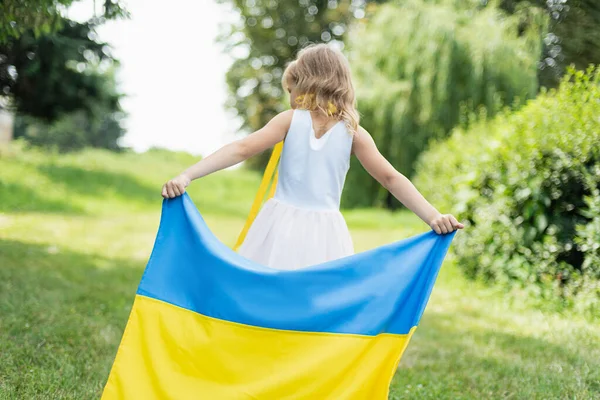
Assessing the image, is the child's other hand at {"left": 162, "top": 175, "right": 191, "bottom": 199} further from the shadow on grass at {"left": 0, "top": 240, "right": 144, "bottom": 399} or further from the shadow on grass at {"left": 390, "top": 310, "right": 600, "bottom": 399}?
the shadow on grass at {"left": 390, "top": 310, "right": 600, "bottom": 399}

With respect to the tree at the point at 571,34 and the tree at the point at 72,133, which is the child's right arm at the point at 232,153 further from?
the tree at the point at 72,133

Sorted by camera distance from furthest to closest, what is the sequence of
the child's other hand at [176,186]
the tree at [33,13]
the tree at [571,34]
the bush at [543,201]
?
the tree at [571,34], the bush at [543,201], the tree at [33,13], the child's other hand at [176,186]

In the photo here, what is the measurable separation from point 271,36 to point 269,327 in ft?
88.9

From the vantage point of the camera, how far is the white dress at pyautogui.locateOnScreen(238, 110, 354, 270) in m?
2.86

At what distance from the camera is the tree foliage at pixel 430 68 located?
14.5 meters

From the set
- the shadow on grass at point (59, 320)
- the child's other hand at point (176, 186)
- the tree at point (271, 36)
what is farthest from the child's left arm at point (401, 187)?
the tree at point (271, 36)

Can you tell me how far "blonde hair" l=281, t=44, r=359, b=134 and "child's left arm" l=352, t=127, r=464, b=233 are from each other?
0.10m

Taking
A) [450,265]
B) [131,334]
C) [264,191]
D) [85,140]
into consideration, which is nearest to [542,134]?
[450,265]

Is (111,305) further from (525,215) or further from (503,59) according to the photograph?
(503,59)

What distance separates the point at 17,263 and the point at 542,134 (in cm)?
568

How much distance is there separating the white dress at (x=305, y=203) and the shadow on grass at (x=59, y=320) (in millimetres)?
1277

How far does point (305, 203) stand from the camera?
291cm

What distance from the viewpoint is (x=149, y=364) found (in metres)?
2.61

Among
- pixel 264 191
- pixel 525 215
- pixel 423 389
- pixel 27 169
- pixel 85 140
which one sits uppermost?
pixel 264 191
